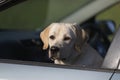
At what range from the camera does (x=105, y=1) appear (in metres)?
5.48

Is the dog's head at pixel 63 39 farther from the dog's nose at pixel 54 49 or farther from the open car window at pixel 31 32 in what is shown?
the open car window at pixel 31 32

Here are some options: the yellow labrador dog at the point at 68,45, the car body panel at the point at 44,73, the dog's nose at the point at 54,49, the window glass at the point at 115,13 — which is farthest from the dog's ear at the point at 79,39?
the window glass at the point at 115,13

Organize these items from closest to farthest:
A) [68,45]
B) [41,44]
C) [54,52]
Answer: [54,52]
[68,45]
[41,44]

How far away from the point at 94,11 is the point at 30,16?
81 centimetres

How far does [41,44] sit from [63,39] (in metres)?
0.68

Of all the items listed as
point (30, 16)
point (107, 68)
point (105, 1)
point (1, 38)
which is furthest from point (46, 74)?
point (30, 16)

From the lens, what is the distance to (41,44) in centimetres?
451

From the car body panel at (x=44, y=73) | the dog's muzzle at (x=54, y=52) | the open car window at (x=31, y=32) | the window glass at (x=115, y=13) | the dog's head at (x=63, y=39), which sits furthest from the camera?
the window glass at (x=115, y=13)

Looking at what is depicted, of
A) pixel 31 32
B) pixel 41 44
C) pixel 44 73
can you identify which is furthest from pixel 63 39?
pixel 31 32

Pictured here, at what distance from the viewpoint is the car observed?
2883 mm

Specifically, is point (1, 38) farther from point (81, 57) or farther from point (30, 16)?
point (30, 16)

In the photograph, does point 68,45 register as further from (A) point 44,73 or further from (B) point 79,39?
(A) point 44,73

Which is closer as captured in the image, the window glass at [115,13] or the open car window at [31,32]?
the open car window at [31,32]

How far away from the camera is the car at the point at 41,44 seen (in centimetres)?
288
